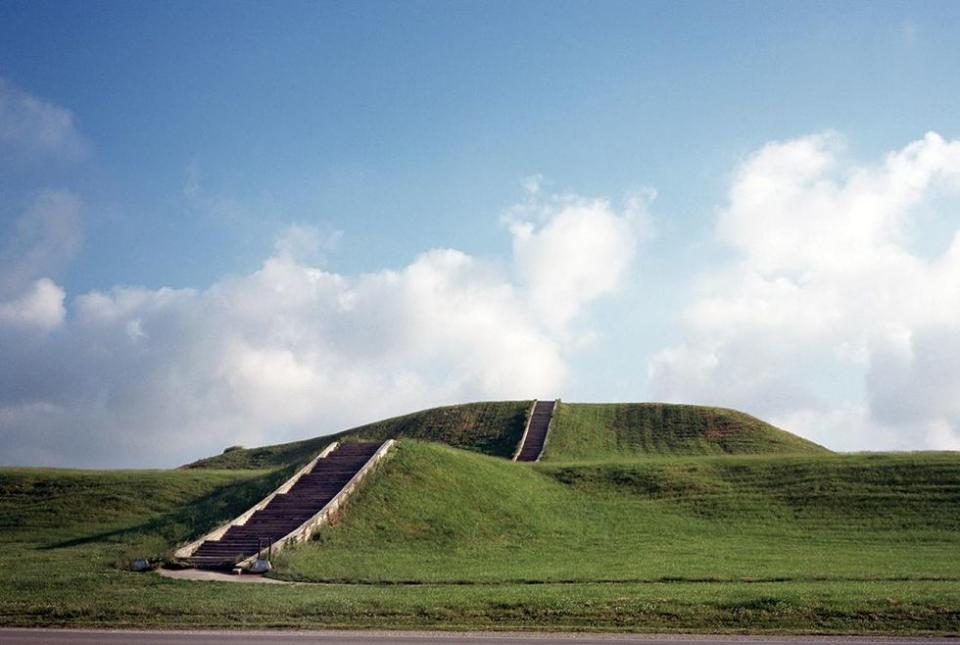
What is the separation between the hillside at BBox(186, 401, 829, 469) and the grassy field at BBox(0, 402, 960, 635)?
3.58 meters

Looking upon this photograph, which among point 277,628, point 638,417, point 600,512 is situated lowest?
point 277,628

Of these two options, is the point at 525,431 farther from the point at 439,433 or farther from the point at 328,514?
the point at 328,514

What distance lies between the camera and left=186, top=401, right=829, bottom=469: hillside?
59.4 m

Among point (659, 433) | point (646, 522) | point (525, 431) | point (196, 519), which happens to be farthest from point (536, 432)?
point (196, 519)

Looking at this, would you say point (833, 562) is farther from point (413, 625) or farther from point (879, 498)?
point (413, 625)

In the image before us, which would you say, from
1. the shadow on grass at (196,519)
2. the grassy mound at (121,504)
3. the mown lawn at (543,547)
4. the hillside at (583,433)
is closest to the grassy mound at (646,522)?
the mown lawn at (543,547)

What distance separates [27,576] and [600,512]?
74.8 feet

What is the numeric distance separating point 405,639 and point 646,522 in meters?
22.0

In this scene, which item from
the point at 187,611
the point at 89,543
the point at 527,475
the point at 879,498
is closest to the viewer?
the point at 187,611

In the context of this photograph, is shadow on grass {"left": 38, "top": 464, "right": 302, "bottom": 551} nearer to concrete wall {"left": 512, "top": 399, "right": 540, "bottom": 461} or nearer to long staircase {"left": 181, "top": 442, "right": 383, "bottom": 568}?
long staircase {"left": 181, "top": 442, "right": 383, "bottom": 568}

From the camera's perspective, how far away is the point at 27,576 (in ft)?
83.8

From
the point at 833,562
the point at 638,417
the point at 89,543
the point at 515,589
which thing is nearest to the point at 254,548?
the point at 89,543

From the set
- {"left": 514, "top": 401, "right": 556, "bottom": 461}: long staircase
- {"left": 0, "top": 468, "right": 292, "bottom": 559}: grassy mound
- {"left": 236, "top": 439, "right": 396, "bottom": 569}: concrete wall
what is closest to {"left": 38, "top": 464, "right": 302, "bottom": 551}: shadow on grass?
{"left": 0, "top": 468, "right": 292, "bottom": 559}: grassy mound

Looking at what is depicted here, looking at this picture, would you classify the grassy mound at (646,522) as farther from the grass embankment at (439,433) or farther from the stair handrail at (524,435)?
the grass embankment at (439,433)
